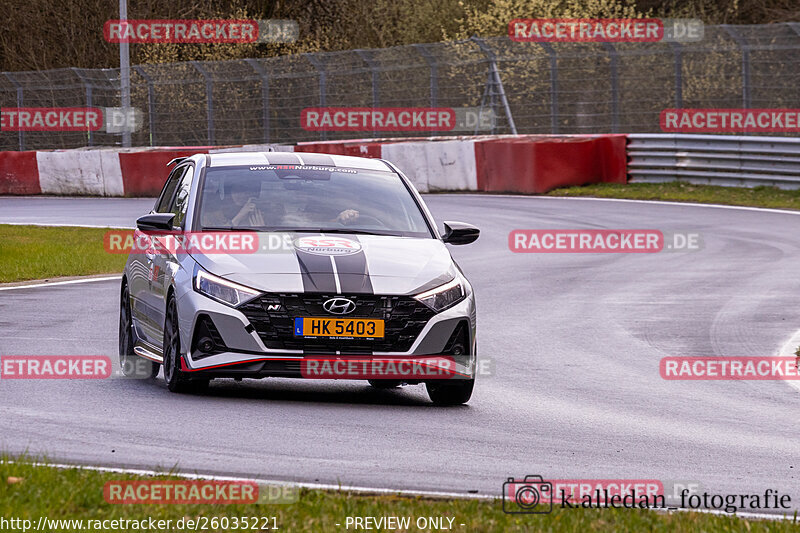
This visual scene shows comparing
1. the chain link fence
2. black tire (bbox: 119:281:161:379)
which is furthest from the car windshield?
the chain link fence

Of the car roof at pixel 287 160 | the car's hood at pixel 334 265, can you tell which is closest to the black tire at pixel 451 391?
the car's hood at pixel 334 265

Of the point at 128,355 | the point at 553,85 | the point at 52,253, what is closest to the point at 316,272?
the point at 128,355

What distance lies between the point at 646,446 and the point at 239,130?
94.8ft

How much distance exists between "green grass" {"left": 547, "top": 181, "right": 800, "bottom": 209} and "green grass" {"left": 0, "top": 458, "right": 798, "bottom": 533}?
18.8m

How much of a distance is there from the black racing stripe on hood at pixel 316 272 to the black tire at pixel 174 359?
2.83ft

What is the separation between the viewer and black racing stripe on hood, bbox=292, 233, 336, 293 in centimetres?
863

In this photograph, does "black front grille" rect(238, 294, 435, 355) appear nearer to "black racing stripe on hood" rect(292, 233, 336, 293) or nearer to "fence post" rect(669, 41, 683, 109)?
"black racing stripe on hood" rect(292, 233, 336, 293)

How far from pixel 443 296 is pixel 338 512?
3.28 meters

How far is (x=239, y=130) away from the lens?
36.0 meters

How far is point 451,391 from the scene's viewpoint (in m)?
9.22

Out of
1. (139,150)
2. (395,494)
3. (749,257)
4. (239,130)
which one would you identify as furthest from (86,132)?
(395,494)

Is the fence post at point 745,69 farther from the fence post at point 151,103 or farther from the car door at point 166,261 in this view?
the car door at point 166,261

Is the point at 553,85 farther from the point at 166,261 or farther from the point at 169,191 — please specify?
the point at 166,261

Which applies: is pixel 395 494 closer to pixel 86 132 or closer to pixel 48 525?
pixel 48 525
